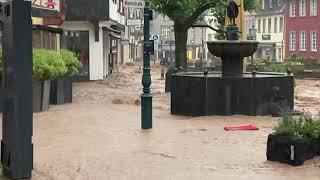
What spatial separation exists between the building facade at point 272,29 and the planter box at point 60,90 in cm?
6469

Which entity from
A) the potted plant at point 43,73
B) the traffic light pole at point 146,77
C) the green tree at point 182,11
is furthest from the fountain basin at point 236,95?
the green tree at point 182,11

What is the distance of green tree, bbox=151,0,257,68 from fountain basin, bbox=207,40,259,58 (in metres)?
10.8

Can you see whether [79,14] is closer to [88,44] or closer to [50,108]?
[88,44]

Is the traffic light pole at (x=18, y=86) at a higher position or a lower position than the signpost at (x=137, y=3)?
lower

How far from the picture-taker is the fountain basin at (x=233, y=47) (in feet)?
60.0

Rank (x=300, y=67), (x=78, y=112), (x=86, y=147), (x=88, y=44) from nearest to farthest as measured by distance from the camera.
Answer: (x=86, y=147) → (x=78, y=112) → (x=88, y=44) → (x=300, y=67)

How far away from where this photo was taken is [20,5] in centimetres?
862

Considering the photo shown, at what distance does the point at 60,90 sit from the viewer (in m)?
22.1

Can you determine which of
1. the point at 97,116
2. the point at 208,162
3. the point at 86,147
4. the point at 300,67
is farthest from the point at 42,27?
the point at 300,67

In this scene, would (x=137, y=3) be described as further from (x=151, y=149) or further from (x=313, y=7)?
(x=313, y=7)

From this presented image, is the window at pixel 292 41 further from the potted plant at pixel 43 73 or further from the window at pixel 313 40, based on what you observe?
the potted plant at pixel 43 73

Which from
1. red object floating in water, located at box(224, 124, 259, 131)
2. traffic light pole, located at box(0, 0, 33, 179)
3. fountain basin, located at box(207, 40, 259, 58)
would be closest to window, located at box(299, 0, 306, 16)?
fountain basin, located at box(207, 40, 259, 58)

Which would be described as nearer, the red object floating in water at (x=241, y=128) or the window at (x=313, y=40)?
the red object floating in water at (x=241, y=128)

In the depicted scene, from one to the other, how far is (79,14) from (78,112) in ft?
54.8
